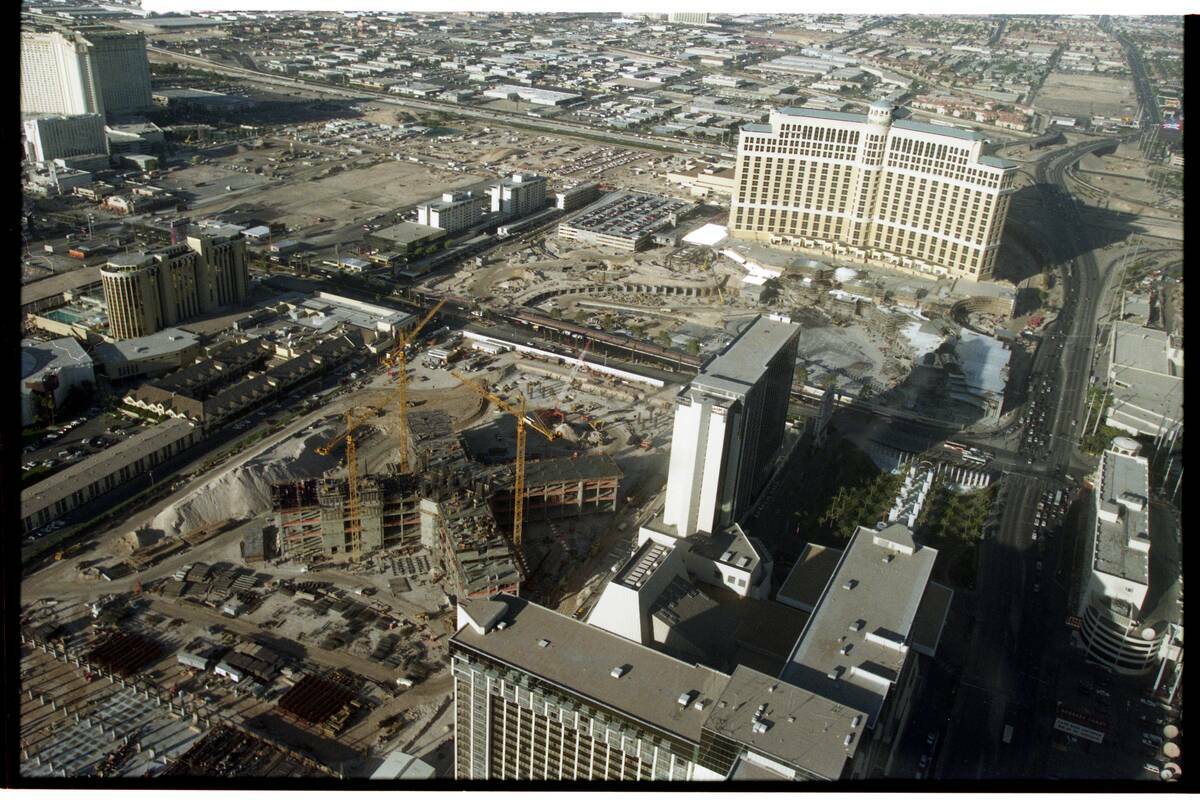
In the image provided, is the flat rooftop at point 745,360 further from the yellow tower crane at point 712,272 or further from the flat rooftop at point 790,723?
the yellow tower crane at point 712,272

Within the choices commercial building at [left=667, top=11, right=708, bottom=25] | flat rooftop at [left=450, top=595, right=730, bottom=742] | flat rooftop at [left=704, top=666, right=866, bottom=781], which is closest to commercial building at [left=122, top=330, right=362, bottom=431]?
flat rooftop at [left=450, top=595, right=730, bottom=742]

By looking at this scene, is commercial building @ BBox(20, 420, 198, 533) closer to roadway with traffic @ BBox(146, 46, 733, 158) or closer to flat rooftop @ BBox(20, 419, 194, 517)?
flat rooftop @ BBox(20, 419, 194, 517)

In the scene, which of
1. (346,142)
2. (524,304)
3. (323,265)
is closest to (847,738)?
(524,304)

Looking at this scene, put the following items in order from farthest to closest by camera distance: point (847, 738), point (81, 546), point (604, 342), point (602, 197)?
point (602, 197) → point (604, 342) → point (81, 546) → point (847, 738)

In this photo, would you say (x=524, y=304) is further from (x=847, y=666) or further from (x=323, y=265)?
(x=847, y=666)

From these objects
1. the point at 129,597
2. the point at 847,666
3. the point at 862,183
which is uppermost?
the point at 862,183

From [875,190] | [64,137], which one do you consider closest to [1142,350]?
[875,190]
